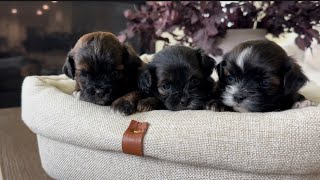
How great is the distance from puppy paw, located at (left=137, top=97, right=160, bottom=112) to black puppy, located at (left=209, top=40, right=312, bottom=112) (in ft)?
0.62

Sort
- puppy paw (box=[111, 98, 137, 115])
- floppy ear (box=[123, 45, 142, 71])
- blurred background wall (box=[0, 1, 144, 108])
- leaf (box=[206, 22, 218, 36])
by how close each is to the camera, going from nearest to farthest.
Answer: puppy paw (box=[111, 98, 137, 115])
floppy ear (box=[123, 45, 142, 71])
leaf (box=[206, 22, 218, 36])
blurred background wall (box=[0, 1, 144, 108])

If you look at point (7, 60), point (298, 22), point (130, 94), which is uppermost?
point (298, 22)

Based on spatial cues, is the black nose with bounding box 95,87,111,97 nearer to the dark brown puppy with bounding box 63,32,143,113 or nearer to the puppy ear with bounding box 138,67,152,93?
the dark brown puppy with bounding box 63,32,143,113

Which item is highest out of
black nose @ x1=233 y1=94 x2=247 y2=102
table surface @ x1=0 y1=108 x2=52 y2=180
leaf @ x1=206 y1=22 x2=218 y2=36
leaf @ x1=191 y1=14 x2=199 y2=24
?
leaf @ x1=191 y1=14 x2=199 y2=24

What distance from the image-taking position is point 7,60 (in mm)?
2834

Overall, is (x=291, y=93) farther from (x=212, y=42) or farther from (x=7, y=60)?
(x=7, y=60)

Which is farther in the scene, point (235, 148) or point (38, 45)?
point (38, 45)

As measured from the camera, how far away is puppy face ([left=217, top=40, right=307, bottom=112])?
1145 mm

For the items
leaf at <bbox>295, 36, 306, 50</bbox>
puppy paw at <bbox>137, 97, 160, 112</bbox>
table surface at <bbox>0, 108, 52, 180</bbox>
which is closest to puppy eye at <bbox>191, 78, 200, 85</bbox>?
puppy paw at <bbox>137, 97, 160, 112</bbox>

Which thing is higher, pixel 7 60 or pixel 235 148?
pixel 235 148

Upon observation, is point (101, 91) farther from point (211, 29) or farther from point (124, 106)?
point (211, 29)

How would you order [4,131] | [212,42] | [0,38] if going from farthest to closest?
[0,38] → [212,42] → [4,131]

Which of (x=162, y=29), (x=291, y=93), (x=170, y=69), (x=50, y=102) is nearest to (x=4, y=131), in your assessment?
(x=50, y=102)

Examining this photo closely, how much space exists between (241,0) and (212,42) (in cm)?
34
